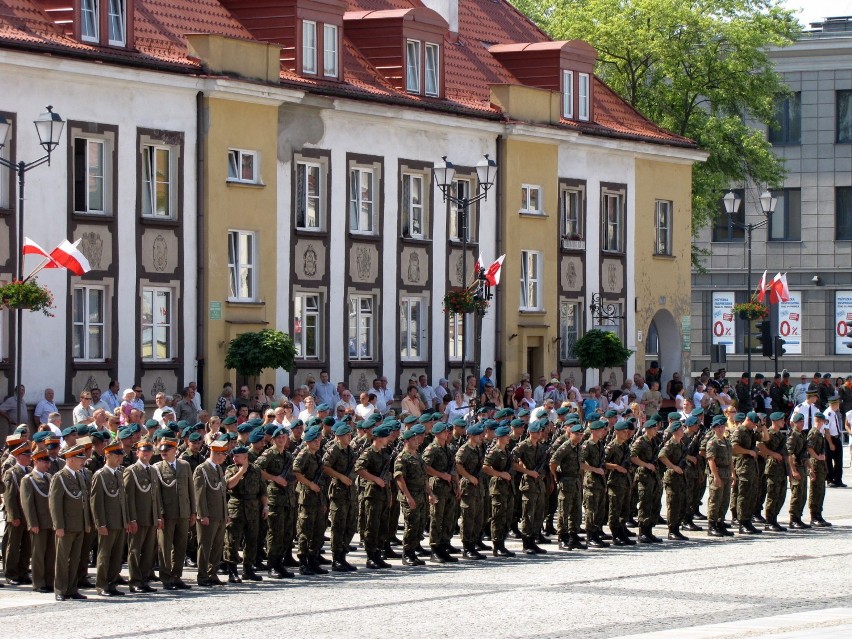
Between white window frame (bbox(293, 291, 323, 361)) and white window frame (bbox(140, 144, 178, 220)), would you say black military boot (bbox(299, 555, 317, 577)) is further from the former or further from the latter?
white window frame (bbox(293, 291, 323, 361))

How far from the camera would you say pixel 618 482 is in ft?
80.3

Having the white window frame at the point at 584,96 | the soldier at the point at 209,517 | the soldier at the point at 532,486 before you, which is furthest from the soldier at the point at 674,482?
the white window frame at the point at 584,96

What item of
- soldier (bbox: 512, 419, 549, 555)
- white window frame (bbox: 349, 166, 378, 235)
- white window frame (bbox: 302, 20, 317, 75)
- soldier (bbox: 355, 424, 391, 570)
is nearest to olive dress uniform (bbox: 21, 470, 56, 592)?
soldier (bbox: 355, 424, 391, 570)

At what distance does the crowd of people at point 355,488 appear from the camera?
62.8ft

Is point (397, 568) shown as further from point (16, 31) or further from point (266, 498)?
point (16, 31)

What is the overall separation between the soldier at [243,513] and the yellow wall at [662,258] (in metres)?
29.6

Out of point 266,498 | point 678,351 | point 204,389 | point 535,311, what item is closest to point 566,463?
point 266,498

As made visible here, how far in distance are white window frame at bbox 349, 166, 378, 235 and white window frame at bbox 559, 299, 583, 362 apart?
7069mm

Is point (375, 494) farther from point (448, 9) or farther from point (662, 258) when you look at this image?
point (662, 258)

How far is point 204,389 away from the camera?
36.1 metres

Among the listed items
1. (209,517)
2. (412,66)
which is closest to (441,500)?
(209,517)

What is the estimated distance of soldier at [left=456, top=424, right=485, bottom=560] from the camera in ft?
74.0

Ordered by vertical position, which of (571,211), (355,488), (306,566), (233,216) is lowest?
(306,566)

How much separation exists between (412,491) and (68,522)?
179 inches
